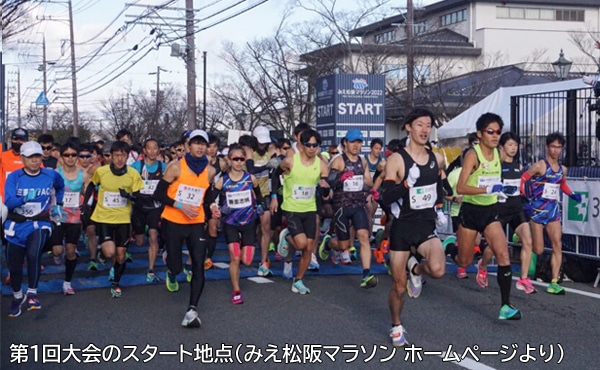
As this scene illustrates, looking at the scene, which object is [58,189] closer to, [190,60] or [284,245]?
[284,245]

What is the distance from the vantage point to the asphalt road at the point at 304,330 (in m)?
6.78

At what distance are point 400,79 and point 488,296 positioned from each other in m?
25.9

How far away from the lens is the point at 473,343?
734cm

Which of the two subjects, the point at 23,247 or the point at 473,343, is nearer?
the point at 473,343

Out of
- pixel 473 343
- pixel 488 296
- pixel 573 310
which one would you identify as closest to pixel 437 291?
pixel 488 296

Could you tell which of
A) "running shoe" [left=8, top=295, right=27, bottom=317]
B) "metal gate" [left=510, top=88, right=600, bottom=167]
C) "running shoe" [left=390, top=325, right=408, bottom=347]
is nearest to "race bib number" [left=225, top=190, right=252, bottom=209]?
"running shoe" [left=8, top=295, right=27, bottom=317]

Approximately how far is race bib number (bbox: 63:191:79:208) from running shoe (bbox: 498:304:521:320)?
571 cm

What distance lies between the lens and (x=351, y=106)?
62.4 ft

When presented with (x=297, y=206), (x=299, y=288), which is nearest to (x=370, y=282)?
(x=299, y=288)

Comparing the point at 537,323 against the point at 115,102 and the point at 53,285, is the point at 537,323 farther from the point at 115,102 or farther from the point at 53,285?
the point at 115,102

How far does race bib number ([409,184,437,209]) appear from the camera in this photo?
7.23m

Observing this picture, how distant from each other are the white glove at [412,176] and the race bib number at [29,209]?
4.21 metres

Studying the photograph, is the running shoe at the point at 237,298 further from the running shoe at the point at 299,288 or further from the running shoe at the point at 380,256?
the running shoe at the point at 380,256

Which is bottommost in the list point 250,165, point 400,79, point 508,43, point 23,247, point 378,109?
point 23,247
